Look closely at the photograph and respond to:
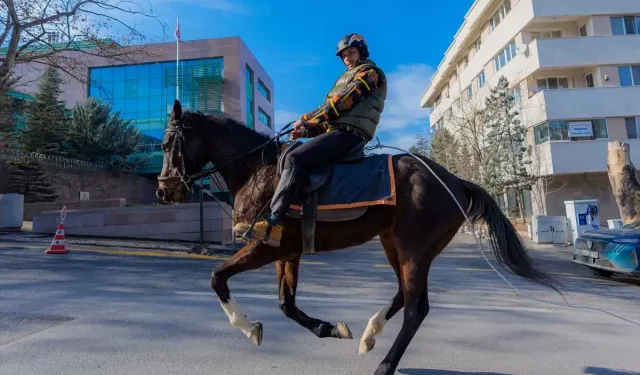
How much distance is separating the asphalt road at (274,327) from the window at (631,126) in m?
18.7

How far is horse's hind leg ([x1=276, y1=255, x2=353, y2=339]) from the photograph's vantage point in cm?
339

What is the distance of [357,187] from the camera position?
3213mm

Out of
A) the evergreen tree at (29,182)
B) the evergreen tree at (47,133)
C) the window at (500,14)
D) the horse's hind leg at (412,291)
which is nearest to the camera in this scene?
the horse's hind leg at (412,291)

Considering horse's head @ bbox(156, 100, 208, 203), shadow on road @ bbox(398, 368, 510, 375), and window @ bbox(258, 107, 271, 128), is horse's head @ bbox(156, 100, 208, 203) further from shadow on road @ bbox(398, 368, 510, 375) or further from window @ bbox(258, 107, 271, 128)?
window @ bbox(258, 107, 271, 128)

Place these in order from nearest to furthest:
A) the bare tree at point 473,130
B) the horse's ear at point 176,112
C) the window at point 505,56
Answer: the horse's ear at point 176,112
the bare tree at point 473,130
the window at point 505,56

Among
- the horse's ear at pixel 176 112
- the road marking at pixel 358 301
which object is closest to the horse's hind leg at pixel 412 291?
the horse's ear at pixel 176 112

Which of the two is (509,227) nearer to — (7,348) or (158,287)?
(7,348)

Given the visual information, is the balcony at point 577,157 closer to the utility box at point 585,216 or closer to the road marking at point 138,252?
the utility box at point 585,216

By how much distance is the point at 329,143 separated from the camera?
3273 millimetres

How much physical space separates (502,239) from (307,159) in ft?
6.32

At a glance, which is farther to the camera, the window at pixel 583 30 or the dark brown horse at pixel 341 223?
the window at pixel 583 30

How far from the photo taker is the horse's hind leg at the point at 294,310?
3393 millimetres

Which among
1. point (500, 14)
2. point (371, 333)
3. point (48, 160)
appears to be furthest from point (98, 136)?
point (371, 333)

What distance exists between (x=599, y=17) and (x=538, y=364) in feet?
87.6
